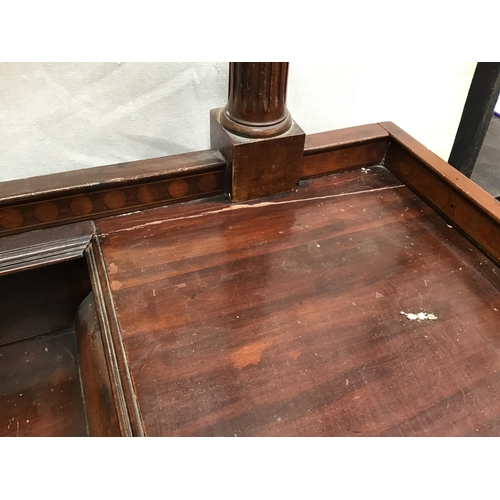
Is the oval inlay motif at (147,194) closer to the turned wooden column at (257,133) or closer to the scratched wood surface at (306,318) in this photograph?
the scratched wood surface at (306,318)

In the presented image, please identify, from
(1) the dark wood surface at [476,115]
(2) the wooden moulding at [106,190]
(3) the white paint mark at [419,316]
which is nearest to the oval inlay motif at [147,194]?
(2) the wooden moulding at [106,190]

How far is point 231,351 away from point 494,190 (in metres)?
1.18

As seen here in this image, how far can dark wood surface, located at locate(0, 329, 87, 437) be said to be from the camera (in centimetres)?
75

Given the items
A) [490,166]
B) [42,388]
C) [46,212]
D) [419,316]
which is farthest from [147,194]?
[490,166]

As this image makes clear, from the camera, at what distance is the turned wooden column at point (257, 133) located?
2.49 feet

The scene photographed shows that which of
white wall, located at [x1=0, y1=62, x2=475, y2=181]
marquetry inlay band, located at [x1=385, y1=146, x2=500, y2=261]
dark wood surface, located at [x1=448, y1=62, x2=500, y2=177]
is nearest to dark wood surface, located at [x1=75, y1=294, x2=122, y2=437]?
white wall, located at [x1=0, y1=62, x2=475, y2=181]

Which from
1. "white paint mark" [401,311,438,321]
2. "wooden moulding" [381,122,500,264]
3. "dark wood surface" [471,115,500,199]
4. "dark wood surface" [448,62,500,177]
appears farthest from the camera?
"dark wood surface" [471,115,500,199]

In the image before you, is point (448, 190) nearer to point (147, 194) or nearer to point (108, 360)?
point (147, 194)

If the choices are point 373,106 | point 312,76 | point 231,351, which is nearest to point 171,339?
point 231,351

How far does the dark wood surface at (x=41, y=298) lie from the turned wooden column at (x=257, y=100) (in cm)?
36

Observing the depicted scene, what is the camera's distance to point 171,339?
2.00ft

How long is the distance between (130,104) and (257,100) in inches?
10.8

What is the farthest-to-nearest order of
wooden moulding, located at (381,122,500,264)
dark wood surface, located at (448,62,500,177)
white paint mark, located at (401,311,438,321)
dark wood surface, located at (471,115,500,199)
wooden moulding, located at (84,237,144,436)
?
dark wood surface, located at (471,115,500,199) → dark wood surface, located at (448,62,500,177) → wooden moulding, located at (381,122,500,264) → white paint mark, located at (401,311,438,321) → wooden moulding, located at (84,237,144,436)

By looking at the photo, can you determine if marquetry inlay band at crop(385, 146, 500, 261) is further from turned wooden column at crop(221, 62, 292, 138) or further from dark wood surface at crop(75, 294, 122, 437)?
dark wood surface at crop(75, 294, 122, 437)
